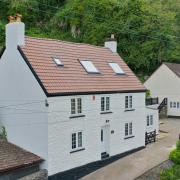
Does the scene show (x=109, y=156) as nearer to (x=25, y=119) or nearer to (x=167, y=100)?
(x=25, y=119)

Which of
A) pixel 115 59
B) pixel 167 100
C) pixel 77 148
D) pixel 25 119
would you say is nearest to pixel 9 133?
pixel 25 119

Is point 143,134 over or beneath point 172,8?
beneath

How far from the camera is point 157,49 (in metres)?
55.4

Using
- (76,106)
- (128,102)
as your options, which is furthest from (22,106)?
(128,102)

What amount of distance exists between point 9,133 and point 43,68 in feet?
16.6

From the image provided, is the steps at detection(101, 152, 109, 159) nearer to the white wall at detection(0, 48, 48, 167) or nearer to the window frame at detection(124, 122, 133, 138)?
the window frame at detection(124, 122, 133, 138)

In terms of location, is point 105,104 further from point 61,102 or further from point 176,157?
point 176,157

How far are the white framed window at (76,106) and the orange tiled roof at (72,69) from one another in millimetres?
632

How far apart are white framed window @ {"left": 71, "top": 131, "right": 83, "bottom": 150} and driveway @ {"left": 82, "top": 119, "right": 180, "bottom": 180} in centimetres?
222

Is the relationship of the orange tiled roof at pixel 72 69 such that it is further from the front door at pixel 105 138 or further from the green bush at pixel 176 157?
the green bush at pixel 176 157

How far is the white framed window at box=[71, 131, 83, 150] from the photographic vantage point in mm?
23850

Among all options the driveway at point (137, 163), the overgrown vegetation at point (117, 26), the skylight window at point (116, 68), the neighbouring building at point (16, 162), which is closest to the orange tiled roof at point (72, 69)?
the skylight window at point (116, 68)

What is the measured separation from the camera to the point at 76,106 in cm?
2405

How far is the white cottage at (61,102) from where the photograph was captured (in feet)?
73.5
